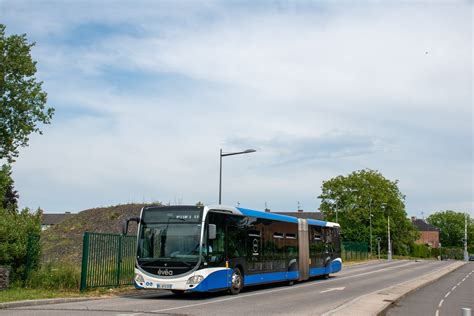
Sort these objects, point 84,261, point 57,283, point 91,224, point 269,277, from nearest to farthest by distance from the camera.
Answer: point 84,261 < point 57,283 < point 269,277 < point 91,224

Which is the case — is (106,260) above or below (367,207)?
below

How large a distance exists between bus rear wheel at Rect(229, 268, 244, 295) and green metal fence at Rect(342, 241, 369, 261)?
42.9 meters

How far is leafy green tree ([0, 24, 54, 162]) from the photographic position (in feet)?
115

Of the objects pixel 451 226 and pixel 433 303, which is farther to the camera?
pixel 451 226

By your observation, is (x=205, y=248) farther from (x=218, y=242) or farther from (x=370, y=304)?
(x=370, y=304)

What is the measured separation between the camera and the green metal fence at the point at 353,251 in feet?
201

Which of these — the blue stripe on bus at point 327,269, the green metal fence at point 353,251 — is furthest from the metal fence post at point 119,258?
the green metal fence at point 353,251

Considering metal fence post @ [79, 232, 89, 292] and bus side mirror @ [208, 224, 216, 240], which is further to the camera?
metal fence post @ [79, 232, 89, 292]

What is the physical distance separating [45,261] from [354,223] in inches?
2890

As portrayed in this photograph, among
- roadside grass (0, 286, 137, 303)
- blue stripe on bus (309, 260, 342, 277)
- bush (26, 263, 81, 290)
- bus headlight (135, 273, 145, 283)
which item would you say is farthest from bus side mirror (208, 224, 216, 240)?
blue stripe on bus (309, 260, 342, 277)

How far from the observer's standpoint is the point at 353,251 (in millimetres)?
64375

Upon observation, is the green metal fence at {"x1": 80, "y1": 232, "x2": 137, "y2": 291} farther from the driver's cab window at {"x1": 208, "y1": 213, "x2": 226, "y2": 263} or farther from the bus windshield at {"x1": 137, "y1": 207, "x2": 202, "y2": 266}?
the driver's cab window at {"x1": 208, "y1": 213, "x2": 226, "y2": 263}

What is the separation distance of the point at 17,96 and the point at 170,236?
2245 centimetres

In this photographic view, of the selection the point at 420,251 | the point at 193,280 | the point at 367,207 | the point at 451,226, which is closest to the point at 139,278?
the point at 193,280
